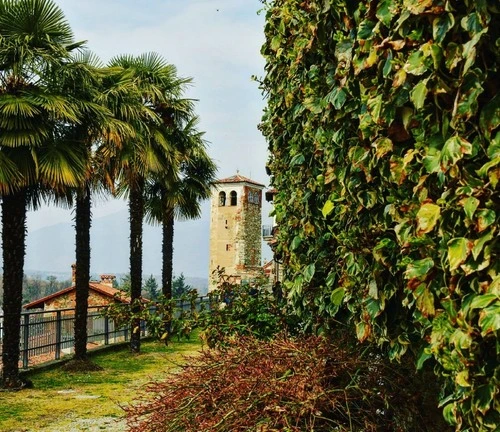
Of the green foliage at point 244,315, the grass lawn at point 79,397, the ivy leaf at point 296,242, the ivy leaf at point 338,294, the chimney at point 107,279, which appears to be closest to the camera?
the ivy leaf at point 338,294

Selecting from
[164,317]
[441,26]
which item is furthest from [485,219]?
[164,317]

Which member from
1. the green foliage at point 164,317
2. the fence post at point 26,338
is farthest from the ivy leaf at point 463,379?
the fence post at point 26,338

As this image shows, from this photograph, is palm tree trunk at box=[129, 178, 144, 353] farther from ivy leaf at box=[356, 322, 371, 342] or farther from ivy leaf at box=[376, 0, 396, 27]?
ivy leaf at box=[376, 0, 396, 27]

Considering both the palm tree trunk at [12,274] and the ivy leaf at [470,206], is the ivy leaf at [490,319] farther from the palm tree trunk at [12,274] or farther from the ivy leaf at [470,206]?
the palm tree trunk at [12,274]

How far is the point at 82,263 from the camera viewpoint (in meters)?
15.0

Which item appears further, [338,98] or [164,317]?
[164,317]

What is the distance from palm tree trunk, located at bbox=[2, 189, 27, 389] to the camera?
39.6ft

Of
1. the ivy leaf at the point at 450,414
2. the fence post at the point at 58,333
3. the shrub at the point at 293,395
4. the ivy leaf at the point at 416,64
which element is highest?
the ivy leaf at the point at 416,64

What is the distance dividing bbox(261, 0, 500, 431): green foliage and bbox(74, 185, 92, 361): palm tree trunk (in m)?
12.4

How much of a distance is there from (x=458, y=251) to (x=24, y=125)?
11.0m

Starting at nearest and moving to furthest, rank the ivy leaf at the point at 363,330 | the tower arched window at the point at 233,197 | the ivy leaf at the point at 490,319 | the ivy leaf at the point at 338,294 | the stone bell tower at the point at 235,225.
Answer: the ivy leaf at the point at 490,319 < the ivy leaf at the point at 363,330 < the ivy leaf at the point at 338,294 < the stone bell tower at the point at 235,225 < the tower arched window at the point at 233,197

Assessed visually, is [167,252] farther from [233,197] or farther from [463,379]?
[233,197]

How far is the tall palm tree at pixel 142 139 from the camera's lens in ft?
49.5

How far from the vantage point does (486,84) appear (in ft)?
5.86
